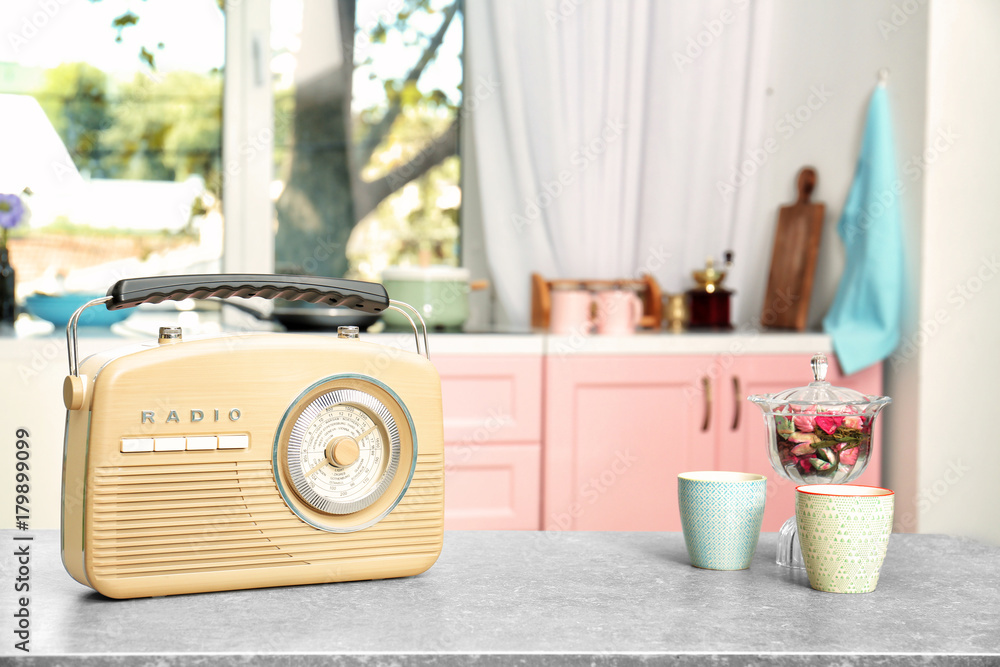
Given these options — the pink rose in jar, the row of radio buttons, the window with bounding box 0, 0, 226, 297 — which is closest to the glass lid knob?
the pink rose in jar

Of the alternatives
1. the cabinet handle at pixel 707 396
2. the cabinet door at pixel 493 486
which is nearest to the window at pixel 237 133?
the cabinet door at pixel 493 486

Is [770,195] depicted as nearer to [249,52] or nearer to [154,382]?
[249,52]

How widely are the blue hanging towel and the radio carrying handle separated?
1704 mm

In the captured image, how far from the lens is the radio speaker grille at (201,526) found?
23.6 inches

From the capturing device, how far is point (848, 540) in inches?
25.2

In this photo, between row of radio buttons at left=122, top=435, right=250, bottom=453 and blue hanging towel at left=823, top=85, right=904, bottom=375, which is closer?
row of radio buttons at left=122, top=435, right=250, bottom=453

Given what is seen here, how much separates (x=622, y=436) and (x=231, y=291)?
1596 mm

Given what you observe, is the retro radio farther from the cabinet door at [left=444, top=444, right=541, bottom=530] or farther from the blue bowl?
the blue bowl

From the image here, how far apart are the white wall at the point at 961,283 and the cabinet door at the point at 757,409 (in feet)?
0.55

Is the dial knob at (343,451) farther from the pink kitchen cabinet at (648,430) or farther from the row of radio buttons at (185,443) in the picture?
the pink kitchen cabinet at (648,430)

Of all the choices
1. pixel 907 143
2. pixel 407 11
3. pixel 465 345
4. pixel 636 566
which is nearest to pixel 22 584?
pixel 636 566

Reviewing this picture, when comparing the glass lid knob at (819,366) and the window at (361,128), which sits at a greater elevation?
the window at (361,128)

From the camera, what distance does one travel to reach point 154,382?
61 cm

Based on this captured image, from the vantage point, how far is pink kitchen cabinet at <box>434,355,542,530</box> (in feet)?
6.94
